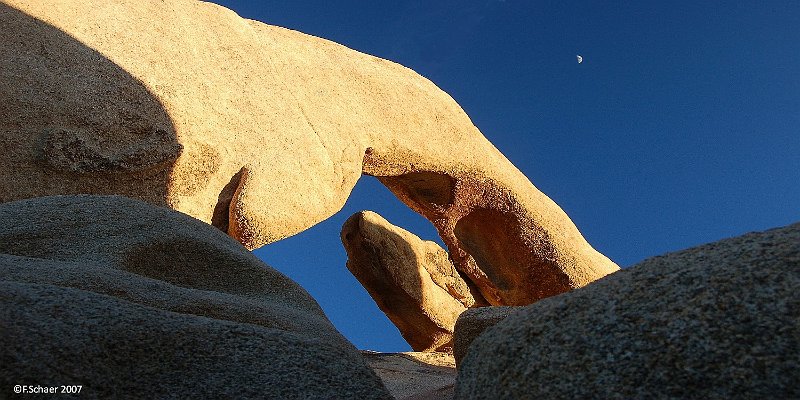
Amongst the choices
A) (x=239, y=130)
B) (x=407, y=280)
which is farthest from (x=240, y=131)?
(x=407, y=280)

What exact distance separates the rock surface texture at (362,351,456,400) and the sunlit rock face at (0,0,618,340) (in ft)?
5.27

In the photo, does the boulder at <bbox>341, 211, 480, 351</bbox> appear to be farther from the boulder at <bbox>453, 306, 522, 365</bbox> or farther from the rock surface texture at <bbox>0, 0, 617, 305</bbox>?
the boulder at <bbox>453, 306, 522, 365</bbox>

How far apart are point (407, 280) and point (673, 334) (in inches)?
324

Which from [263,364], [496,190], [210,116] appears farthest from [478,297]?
[263,364]

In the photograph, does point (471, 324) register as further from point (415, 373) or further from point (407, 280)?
point (407, 280)

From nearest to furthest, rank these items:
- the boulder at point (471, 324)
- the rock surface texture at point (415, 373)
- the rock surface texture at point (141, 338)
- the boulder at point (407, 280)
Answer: the rock surface texture at point (141, 338) < the boulder at point (471, 324) < the rock surface texture at point (415, 373) < the boulder at point (407, 280)

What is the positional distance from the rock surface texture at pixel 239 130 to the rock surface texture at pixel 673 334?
4431 mm

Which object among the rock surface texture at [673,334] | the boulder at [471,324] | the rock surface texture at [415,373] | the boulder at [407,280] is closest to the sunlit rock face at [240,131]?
the boulder at [407,280]

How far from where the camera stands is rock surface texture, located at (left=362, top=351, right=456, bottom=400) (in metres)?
4.43

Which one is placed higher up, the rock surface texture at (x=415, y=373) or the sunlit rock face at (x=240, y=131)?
the sunlit rock face at (x=240, y=131)

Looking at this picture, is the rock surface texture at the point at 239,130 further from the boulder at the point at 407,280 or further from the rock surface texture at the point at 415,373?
the rock surface texture at the point at 415,373

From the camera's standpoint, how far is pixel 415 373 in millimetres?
6426

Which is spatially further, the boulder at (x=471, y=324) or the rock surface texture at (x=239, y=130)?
the rock surface texture at (x=239, y=130)

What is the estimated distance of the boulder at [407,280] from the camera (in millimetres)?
9445
